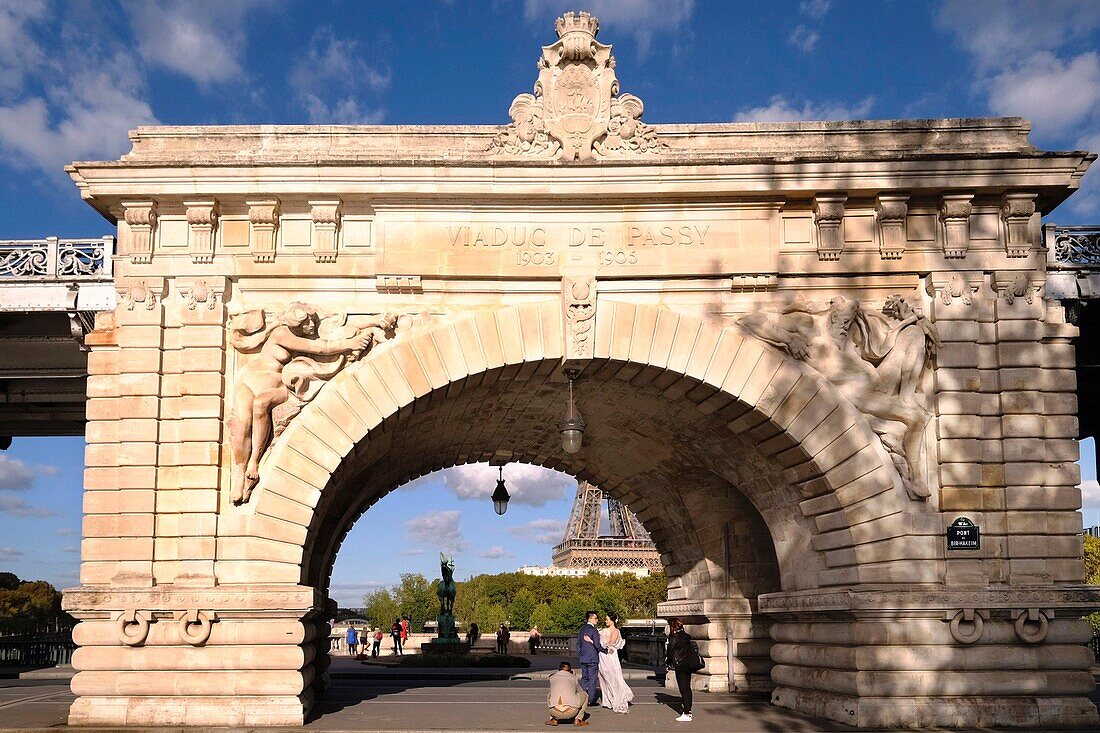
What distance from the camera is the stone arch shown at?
15.5m

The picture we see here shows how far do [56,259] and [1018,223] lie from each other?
47.9 ft

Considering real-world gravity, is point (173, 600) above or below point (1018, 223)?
below

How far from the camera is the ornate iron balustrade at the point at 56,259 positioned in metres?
17.2

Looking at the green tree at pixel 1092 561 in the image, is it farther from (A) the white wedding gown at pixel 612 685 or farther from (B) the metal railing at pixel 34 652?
(B) the metal railing at pixel 34 652

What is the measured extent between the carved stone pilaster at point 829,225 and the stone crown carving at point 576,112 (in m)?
2.49

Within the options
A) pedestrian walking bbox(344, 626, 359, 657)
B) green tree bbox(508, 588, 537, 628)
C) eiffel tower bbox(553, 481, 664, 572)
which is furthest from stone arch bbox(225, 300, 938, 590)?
eiffel tower bbox(553, 481, 664, 572)

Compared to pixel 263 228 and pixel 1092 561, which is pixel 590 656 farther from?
pixel 1092 561


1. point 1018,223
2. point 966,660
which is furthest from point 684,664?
point 1018,223

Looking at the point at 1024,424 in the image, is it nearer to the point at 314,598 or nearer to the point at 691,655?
the point at 691,655

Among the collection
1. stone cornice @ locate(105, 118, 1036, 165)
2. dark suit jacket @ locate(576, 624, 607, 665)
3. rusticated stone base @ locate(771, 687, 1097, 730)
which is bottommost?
rusticated stone base @ locate(771, 687, 1097, 730)

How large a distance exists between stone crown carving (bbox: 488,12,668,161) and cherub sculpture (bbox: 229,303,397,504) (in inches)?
134

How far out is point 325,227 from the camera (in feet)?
53.5

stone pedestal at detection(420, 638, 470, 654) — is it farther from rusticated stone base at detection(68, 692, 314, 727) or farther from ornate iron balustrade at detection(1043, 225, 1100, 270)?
ornate iron balustrade at detection(1043, 225, 1100, 270)

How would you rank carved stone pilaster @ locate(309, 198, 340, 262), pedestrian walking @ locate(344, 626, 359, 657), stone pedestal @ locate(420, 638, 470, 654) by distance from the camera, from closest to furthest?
carved stone pilaster @ locate(309, 198, 340, 262)
stone pedestal @ locate(420, 638, 470, 654)
pedestrian walking @ locate(344, 626, 359, 657)
